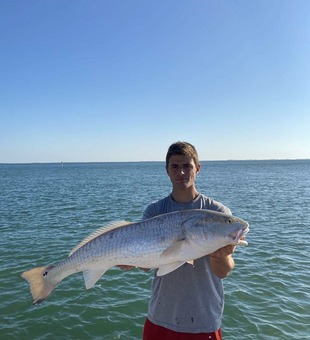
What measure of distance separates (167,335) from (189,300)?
0.50 meters

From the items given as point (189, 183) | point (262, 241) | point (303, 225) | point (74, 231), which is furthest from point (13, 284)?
point (303, 225)

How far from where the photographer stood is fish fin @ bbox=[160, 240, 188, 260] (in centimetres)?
339

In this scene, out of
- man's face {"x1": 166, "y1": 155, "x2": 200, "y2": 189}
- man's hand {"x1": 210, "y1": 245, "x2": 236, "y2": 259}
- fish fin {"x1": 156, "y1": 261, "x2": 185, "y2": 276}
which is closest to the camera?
fish fin {"x1": 156, "y1": 261, "x2": 185, "y2": 276}

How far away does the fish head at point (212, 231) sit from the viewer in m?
3.50

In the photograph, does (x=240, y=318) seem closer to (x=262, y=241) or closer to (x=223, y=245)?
(x=223, y=245)

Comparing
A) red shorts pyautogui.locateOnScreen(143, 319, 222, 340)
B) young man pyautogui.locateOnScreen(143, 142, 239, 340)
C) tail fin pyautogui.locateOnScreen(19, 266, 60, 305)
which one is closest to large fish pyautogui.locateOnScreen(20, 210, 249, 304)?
tail fin pyautogui.locateOnScreen(19, 266, 60, 305)

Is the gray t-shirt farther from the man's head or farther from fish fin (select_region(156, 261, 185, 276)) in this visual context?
the man's head

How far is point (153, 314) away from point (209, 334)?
0.70 metres

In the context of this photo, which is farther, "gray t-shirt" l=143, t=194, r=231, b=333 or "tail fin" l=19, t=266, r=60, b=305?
"tail fin" l=19, t=266, r=60, b=305

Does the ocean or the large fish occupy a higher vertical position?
the large fish

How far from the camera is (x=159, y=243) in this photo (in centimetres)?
357

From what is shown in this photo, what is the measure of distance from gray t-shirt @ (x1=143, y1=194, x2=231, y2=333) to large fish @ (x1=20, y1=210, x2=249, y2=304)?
245 millimetres

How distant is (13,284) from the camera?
31.6ft

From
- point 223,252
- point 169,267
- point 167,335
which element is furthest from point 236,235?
point 167,335
